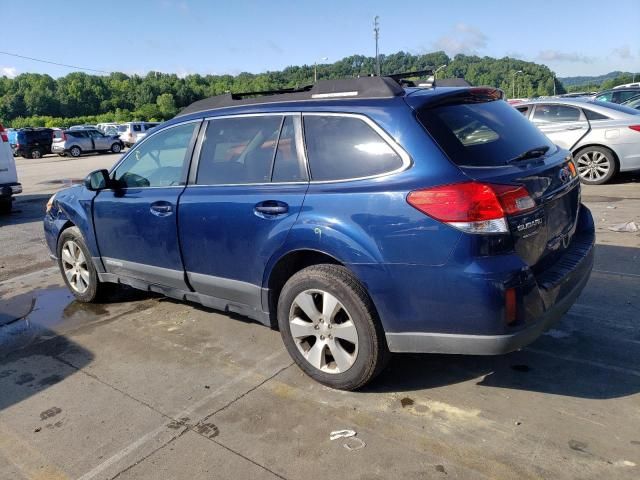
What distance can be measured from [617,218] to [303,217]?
5.73 m

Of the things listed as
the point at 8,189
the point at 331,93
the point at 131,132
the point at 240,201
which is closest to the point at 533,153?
the point at 331,93

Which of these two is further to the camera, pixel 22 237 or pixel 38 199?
pixel 38 199

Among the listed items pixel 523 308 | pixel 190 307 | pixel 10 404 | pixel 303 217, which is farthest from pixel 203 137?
pixel 523 308

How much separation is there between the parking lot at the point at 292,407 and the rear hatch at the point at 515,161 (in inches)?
31.8

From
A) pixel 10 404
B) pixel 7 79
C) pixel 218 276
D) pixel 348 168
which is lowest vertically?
pixel 10 404

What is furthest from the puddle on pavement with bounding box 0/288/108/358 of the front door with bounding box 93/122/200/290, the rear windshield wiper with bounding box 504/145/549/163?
the rear windshield wiper with bounding box 504/145/549/163

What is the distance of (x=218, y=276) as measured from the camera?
12.9ft

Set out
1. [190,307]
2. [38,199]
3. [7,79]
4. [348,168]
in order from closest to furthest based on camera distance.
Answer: [348,168] < [190,307] < [38,199] < [7,79]

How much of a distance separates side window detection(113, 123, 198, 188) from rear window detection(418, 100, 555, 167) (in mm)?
1999

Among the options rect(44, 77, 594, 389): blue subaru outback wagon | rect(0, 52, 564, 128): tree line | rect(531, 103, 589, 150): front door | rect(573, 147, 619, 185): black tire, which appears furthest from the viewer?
rect(0, 52, 564, 128): tree line

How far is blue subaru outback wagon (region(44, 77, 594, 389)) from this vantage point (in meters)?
2.80

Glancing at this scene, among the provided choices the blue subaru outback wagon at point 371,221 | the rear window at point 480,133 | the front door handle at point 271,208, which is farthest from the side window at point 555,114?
the front door handle at point 271,208

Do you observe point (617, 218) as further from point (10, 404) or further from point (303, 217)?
point (10, 404)

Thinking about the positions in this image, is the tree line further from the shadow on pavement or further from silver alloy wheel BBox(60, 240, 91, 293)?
silver alloy wheel BBox(60, 240, 91, 293)
